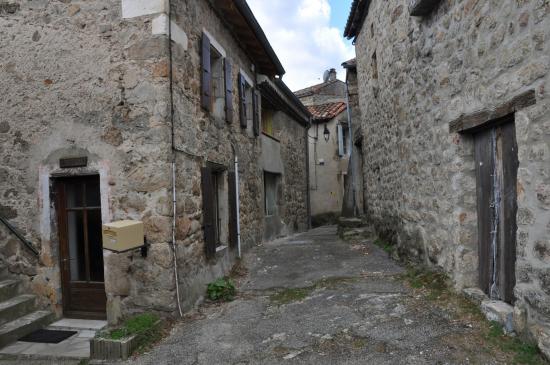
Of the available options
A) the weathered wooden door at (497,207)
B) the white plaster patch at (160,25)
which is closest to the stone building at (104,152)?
the white plaster patch at (160,25)

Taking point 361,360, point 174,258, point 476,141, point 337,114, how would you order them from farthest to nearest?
point 337,114, point 174,258, point 476,141, point 361,360

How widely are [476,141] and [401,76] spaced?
2076 millimetres

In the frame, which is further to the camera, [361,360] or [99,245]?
[99,245]

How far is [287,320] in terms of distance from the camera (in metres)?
4.21

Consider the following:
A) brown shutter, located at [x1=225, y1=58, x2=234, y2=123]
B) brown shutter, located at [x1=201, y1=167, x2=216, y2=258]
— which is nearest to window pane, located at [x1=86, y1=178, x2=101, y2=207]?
brown shutter, located at [x1=201, y1=167, x2=216, y2=258]

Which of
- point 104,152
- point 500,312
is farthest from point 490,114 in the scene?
point 104,152

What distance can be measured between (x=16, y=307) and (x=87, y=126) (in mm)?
2217

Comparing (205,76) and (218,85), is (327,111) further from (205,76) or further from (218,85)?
(205,76)

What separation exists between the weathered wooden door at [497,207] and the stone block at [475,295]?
7 centimetres

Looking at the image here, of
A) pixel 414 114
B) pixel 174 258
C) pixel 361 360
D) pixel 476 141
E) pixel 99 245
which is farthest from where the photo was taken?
pixel 414 114

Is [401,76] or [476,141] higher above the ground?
[401,76]

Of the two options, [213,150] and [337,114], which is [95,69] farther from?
[337,114]

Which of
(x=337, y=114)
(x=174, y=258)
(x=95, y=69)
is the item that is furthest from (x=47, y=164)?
(x=337, y=114)

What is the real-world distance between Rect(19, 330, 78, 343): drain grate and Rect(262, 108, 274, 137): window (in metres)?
6.47
